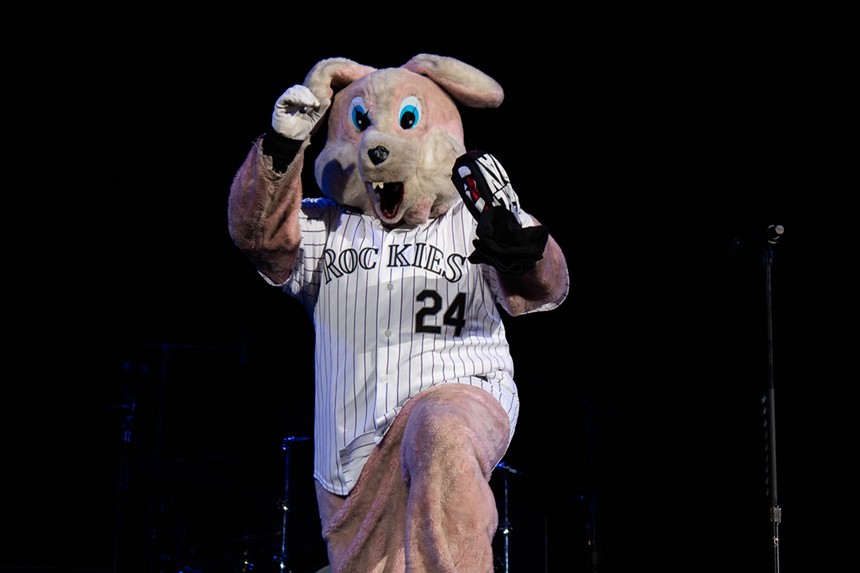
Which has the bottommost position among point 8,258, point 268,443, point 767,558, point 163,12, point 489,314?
point 767,558

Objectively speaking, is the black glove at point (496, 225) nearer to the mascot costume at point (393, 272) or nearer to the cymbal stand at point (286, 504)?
the mascot costume at point (393, 272)

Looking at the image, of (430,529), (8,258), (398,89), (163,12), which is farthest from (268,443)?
(430,529)

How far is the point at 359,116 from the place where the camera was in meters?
2.25

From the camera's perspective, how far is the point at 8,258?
423 cm

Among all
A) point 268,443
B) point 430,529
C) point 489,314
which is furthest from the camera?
point 268,443

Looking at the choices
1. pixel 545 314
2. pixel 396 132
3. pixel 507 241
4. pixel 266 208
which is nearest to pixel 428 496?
pixel 507 241

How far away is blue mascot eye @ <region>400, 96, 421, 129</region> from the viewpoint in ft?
7.32

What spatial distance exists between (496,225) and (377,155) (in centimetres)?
44

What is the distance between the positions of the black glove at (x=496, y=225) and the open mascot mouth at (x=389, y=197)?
31cm

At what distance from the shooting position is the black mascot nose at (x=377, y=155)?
2096mm

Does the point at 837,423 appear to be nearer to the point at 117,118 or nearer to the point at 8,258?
the point at 117,118

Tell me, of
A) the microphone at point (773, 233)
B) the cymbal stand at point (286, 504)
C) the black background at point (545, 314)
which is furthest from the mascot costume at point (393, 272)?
the cymbal stand at point (286, 504)

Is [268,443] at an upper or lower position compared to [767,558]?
upper

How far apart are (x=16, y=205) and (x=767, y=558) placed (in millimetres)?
3569
